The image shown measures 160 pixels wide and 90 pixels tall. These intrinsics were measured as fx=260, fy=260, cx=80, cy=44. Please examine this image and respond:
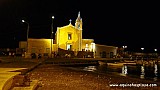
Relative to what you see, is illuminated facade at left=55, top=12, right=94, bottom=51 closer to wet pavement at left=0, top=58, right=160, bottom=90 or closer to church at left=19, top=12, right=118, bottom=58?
church at left=19, top=12, right=118, bottom=58

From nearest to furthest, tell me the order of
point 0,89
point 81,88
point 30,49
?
1. point 0,89
2. point 81,88
3. point 30,49

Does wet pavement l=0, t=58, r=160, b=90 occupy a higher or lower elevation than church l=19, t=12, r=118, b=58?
lower

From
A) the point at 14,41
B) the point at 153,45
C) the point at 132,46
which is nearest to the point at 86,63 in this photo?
the point at 14,41

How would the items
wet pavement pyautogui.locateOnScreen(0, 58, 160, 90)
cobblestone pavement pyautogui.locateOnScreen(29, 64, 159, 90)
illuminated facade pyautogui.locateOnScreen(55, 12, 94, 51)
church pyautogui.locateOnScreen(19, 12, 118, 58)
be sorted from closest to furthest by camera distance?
cobblestone pavement pyautogui.locateOnScreen(29, 64, 159, 90)
wet pavement pyautogui.locateOnScreen(0, 58, 160, 90)
church pyautogui.locateOnScreen(19, 12, 118, 58)
illuminated facade pyautogui.locateOnScreen(55, 12, 94, 51)

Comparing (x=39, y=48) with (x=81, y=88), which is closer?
(x=81, y=88)

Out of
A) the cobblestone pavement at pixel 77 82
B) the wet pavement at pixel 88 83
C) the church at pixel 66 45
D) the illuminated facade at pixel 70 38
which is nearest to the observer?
the cobblestone pavement at pixel 77 82

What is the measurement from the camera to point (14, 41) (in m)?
89.6

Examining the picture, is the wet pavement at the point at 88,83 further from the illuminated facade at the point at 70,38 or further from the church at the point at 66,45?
the illuminated facade at the point at 70,38

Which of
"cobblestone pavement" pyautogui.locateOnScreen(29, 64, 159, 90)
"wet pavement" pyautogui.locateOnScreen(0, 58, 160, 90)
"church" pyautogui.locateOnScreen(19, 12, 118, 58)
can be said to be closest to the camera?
"cobblestone pavement" pyautogui.locateOnScreen(29, 64, 159, 90)

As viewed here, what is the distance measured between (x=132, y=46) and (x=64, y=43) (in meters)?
109

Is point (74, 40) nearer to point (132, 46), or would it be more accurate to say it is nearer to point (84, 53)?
point (84, 53)

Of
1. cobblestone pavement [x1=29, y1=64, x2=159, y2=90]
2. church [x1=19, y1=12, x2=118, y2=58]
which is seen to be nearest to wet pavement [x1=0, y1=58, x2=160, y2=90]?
cobblestone pavement [x1=29, y1=64, x2=159, y2=90]

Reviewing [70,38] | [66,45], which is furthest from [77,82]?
[70,38]

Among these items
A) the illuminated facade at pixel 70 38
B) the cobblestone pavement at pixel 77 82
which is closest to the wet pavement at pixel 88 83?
the cobblestone pavement at pixel 77 82
